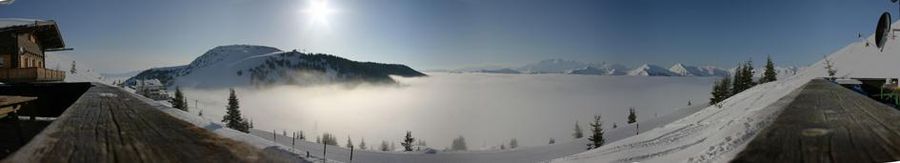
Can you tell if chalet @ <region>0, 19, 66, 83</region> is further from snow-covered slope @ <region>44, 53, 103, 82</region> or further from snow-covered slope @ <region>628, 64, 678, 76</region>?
snow-covered slope @ <region>628, 64, 678, 76</region>

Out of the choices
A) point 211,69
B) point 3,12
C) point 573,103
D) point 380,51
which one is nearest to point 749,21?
point 573,103

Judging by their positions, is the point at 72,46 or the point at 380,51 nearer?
the point at 72,46

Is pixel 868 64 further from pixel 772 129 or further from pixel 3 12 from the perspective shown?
pixel 3 12

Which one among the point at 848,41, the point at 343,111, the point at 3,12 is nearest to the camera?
the point at 3,12

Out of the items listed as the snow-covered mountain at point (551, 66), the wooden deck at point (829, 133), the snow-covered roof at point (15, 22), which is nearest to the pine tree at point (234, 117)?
the snow-covered roof at point (15, 22)

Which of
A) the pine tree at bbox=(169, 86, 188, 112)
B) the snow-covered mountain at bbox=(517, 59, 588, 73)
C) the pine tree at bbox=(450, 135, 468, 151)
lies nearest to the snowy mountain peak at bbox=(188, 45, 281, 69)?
the pine tree at bbox=(169, 86, 188, 112)

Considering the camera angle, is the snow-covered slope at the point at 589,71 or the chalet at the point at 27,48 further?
the snow-covered slope at the point at 589,71

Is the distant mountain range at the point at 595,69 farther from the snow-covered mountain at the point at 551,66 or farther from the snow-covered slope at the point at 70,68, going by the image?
the snow-covered slope at the point at 70,68
